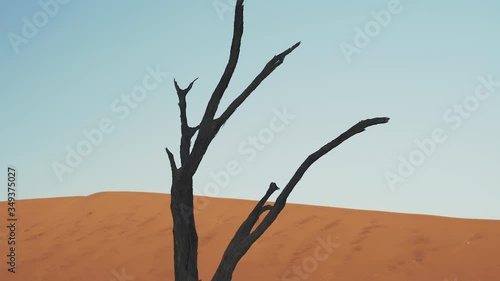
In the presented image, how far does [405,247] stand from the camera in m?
17.0

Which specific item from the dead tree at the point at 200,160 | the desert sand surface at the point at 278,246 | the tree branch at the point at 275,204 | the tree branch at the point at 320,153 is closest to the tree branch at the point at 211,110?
the dead tree at the point at 200,160

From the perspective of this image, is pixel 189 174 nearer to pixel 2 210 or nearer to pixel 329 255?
pixel 329 255

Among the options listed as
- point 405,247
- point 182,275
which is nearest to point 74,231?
point 405,247

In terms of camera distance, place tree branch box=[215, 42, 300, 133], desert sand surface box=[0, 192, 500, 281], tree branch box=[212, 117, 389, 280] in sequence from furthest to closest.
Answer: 1. desert sand surface box=[0, 192, 500, 281]
2. tree branch box=[215, 42, 300, 133]
3. tree branch box=[212, 117, 389, 280]

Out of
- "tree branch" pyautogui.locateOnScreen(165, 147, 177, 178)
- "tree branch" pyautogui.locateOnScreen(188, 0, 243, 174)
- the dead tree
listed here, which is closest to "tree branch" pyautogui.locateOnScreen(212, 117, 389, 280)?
the dead tree

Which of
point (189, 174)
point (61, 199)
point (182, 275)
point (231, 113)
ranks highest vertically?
point (61, 199)

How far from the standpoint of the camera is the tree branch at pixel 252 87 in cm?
652

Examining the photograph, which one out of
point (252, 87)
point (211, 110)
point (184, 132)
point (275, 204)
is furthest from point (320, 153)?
point (184, 132)

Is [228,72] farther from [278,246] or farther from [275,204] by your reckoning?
[278,246]

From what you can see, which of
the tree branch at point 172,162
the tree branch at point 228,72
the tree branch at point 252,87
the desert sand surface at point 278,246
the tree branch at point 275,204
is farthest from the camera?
the desert sand surface at point 278,246

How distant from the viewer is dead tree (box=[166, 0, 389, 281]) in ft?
21.1

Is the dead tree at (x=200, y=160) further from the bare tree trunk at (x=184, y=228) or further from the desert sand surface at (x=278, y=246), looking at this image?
the desert sand surface at (x=278, y=246)

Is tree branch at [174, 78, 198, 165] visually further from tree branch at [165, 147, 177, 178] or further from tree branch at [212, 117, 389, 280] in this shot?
tree branch at [212, 117, 389, 280]

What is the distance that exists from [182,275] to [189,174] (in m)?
1.18
